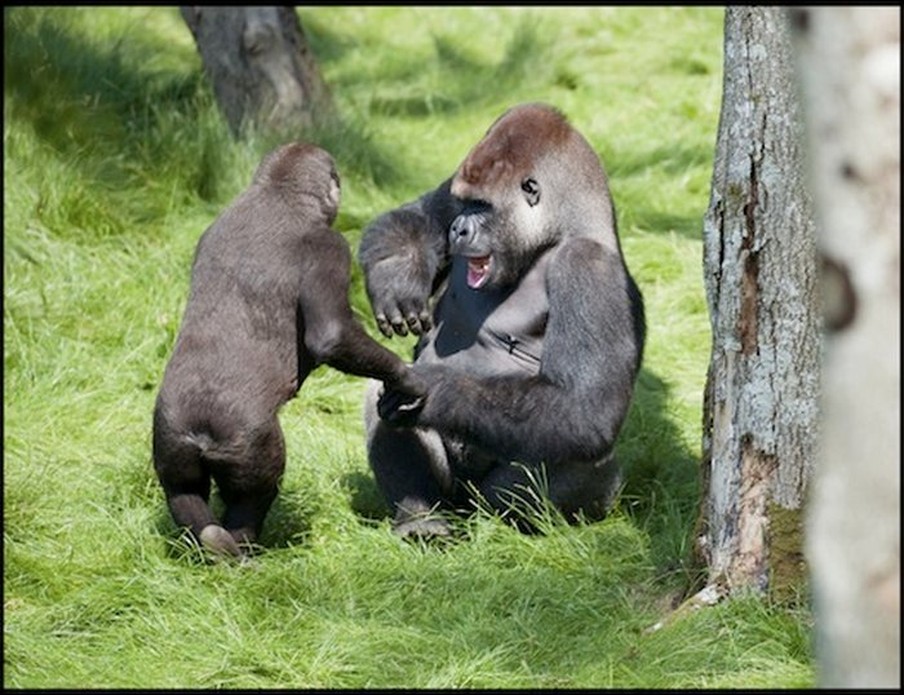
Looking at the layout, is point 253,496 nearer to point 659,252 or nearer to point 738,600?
point 738,600

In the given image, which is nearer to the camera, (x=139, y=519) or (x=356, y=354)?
(x=356, y=354)

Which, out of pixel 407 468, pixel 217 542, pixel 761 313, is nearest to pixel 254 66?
pixel 407 468

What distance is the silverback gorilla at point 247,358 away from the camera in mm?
4426

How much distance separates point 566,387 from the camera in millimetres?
4473

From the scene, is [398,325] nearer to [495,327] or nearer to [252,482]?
[495,327]

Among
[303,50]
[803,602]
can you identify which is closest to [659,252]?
[303,50]

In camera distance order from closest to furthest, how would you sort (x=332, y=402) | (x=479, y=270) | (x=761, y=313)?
(x=761, y=313), (x=479, y=270), (x=332, y=402)

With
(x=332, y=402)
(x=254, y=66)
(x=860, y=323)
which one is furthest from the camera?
(x=254, y=66)

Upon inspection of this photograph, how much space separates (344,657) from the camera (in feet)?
12.4

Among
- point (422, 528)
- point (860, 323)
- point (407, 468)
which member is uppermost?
point (860, 323)

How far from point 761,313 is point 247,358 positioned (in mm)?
1422

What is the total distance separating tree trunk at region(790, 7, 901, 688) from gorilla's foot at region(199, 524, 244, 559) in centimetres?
255

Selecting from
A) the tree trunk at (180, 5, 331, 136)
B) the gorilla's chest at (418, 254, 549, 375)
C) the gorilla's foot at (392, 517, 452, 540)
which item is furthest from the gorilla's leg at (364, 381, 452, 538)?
the tree trunk at (180, 5, 331, 136)

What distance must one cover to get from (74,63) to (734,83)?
15.2 feet
